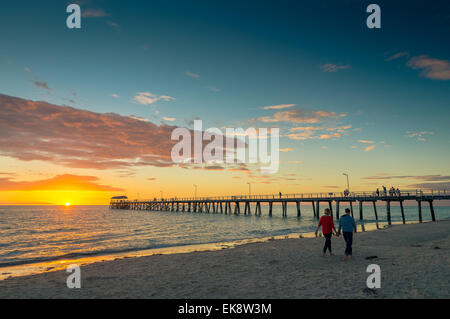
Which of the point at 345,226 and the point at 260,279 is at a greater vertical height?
the point at 345,226

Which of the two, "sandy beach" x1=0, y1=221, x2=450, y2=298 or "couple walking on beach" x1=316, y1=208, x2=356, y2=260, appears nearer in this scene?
"sandy beach" x1=0, y1=221, x2=450, y2=298

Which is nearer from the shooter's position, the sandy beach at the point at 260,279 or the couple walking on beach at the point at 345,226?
the sandy beach at the point at 260,279

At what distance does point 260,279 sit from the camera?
859 cm

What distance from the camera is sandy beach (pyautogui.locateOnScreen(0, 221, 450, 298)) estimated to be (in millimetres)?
6980

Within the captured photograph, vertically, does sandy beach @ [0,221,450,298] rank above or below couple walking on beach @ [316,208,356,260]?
below

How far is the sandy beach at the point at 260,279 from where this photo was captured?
6980mm

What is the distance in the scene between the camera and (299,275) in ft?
28.9

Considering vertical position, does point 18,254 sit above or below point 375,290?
below

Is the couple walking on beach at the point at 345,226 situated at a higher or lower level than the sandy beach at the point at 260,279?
higher

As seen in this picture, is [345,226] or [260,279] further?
[345,226]
